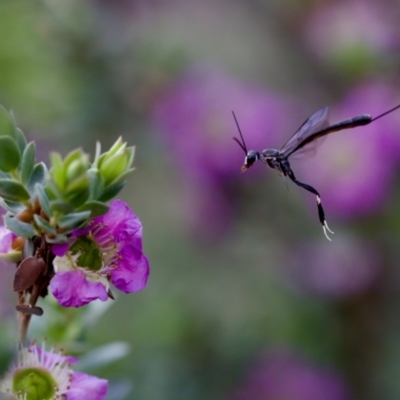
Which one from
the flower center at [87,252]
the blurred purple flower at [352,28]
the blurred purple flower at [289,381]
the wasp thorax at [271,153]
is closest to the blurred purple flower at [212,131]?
the blurred purple flower at [352,28]

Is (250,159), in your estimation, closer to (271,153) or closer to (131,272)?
(271,153)

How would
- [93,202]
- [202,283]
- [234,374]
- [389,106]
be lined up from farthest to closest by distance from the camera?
[202,283]
[389,106]
[234,374]
[93,202]

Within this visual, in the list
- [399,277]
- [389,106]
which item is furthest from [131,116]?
[399,277]

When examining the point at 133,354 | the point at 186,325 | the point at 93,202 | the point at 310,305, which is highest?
the point at 310,305

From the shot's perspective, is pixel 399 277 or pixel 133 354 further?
pixel 399 277

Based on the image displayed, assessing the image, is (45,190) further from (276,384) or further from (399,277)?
(399,277)

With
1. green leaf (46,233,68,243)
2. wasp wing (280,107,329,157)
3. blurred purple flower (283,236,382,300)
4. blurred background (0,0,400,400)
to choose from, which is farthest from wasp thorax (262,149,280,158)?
blurred purple flower (283,236,382,300)

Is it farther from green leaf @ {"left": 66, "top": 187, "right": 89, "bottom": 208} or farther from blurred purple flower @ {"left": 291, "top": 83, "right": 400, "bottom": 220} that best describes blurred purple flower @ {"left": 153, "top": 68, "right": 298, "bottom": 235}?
green leaf @ {"left": 66, "top": 187, "right": 89, "bottom": 208}
